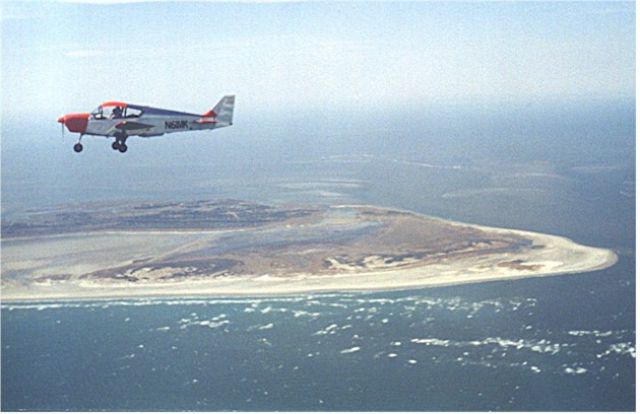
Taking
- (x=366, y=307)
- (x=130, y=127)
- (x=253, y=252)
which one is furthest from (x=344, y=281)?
(x=130, y=127)

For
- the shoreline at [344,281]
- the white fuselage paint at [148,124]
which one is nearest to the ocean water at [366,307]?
the shoreline at [344,281]

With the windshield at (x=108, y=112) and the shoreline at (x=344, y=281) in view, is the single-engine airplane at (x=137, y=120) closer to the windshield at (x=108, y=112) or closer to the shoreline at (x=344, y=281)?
the windshield at (x=108, y=112)

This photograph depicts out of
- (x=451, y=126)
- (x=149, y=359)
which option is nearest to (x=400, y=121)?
(x=451, y=126)

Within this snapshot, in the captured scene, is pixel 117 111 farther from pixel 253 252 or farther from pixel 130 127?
pixel 253 252

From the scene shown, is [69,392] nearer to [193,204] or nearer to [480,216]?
[193,204]

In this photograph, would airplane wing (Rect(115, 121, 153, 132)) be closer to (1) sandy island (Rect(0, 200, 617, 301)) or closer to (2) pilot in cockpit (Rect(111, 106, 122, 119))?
(2) pilot in cockpit (Rect(111, 106, 122, 119))

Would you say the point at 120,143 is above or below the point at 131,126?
below

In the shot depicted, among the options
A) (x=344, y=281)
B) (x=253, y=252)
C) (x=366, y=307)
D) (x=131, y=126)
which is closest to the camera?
(x=131, y=126)

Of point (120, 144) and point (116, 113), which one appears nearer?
point (120, 144)
